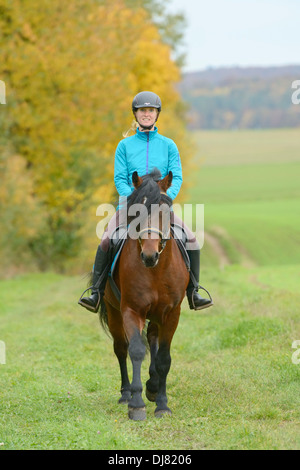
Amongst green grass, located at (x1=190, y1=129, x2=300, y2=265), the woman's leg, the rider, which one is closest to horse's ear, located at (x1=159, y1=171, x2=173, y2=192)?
the rider

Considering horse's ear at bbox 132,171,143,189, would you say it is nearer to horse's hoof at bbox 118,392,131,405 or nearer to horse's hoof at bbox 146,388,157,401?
horse's hoof at bbox 146,388,157,401

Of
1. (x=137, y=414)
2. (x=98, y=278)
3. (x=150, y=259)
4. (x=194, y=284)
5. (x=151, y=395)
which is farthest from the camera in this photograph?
(x=194, y=284)

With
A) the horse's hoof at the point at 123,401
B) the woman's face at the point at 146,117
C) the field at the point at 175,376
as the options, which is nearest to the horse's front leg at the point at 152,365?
the field at the point at 175,376

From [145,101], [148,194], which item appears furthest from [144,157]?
[148,194]

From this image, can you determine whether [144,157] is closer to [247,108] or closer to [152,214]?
[152,214]

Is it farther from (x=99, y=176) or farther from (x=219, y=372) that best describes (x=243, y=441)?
(x=99, y=176)

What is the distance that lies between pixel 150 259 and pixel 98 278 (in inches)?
58.4

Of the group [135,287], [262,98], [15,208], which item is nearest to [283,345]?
[135,287]

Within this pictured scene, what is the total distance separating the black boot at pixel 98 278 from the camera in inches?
300

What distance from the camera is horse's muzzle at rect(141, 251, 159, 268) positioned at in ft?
20.8

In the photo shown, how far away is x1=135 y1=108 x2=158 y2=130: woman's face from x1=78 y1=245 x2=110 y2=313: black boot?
147cm

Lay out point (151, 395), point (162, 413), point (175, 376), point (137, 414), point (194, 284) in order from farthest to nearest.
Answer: point (175, 376), point (194, 284), point (151, 395), point (162, 413), point (137, 414)

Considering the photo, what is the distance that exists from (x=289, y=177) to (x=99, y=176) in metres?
58.3

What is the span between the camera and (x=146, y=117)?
7.48 m
